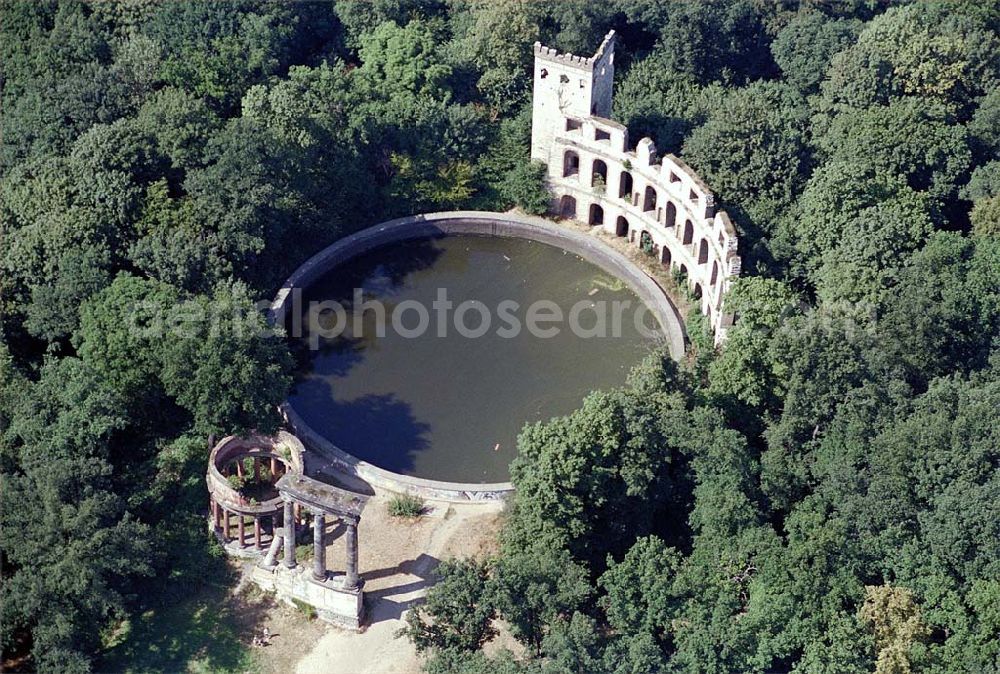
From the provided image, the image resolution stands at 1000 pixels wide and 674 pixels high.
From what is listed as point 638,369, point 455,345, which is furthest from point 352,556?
point 455,345

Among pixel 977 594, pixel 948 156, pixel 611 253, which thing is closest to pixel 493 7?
pixel 611 253

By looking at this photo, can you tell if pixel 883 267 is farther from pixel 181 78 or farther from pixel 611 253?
pixel 181 78

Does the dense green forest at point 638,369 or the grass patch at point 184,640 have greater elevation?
the dense green forest at point 638,369

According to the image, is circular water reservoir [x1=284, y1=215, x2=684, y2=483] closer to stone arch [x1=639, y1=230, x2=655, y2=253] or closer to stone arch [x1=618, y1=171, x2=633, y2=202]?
stone arch [x1=639, y1=230, x2=655, y2=253]

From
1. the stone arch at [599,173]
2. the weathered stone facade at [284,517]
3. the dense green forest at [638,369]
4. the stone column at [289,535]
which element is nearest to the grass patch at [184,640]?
the dense green forest at [638,369]

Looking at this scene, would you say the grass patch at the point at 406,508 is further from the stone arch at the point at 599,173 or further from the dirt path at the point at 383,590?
the stone arch at the point at 599,173

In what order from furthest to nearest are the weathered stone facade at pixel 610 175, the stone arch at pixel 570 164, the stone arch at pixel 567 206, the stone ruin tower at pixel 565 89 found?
the stone arch at pixel 567 206 < the stone arch at pixel 570 164 < the stone ruin tower at pixel 565 89 < the weathered stone facade at pixel 610 175

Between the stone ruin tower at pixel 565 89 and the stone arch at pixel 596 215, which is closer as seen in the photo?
the stone ruin tower at pixel 565 89
